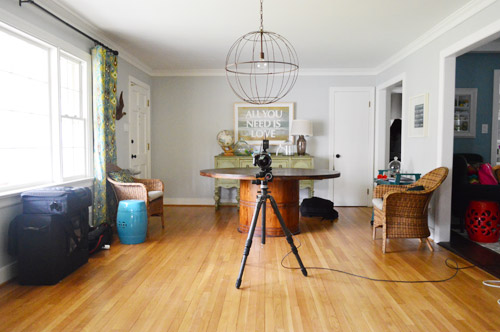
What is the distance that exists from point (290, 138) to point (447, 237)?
2.99 meters

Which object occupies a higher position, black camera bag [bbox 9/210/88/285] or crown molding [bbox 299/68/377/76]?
crown molding [bbox 299/68/377/76]

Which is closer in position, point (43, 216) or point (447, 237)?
point (43, 216)

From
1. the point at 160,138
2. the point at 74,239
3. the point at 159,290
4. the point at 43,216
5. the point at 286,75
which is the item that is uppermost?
the point at 286,75

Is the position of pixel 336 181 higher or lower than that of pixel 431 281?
higher

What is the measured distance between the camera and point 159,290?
2617 mm

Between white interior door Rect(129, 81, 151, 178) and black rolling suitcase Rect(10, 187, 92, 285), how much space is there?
2.51m

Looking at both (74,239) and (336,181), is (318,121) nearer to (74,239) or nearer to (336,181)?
(336,181)

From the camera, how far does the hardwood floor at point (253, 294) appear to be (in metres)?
2.14

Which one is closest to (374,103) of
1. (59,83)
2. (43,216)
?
(59,83)

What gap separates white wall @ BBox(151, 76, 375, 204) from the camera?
6176 mm

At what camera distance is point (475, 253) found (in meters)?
3.45

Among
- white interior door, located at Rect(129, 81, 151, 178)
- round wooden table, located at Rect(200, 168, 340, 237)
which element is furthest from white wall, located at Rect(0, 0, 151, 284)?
round wooden table, located at Rect(200, 168, 340, 237)

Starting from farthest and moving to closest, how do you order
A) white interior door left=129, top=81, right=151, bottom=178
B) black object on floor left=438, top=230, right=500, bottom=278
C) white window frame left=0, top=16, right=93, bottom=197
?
white interior door left=129, top=81, right=151, bottom=178
black object on floor left=438, top=230, right=500, bottom=278
white window frame left=0, top=16, right=93, bottom=197

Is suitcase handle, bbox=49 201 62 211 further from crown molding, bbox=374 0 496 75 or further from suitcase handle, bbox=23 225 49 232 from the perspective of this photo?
crown molding, bbox=374 0 496 75
